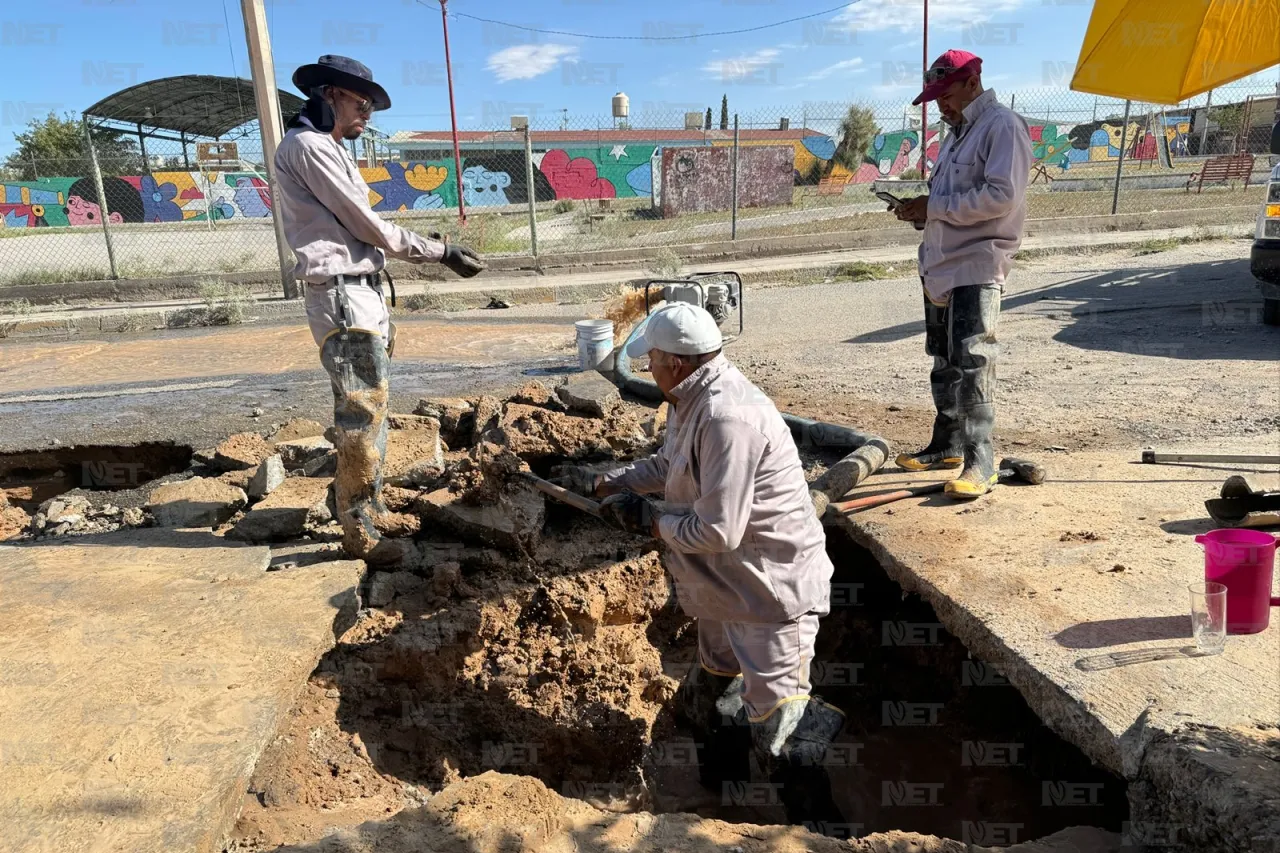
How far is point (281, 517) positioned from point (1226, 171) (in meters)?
27.1

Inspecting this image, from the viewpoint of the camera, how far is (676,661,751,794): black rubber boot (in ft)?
10.0

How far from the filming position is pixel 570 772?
11.9 ft

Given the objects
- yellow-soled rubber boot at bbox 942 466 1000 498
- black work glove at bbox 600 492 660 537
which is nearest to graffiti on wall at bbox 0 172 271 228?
yellow-soled rubber boot at bbox 942 466 1000 498

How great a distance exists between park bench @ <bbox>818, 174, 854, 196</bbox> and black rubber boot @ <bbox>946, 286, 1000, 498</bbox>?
26.2 meters

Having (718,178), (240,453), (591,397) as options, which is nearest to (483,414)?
(591,397)

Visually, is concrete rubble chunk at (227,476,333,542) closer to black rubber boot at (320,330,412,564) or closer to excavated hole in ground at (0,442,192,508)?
black rubber boot at (320,330,412,564)

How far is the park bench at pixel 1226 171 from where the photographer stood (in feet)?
72.9

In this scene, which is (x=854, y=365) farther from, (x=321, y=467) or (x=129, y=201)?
(x=129, y=201)

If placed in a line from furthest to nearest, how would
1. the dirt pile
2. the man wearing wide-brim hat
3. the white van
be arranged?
the white van → the man wearing wide-brim hat → the dirt pile

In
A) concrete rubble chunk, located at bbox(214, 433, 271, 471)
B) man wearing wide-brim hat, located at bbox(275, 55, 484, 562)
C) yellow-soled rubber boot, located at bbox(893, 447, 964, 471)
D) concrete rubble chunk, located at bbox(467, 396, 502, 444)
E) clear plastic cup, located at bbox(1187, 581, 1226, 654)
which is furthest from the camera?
concrete rubble chunk, located at bbox(214, 433, 271, 471)

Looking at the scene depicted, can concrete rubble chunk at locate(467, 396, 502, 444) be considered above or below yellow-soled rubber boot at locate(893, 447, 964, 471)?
above

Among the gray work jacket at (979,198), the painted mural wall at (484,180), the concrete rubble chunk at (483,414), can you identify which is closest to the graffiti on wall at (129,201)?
the painted mural wall at (484,180)

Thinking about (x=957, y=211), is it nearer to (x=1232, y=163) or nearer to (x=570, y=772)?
(x=570, y=772)

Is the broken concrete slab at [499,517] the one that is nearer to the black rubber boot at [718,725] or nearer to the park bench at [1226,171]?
the black rubber boot at [718,725]
